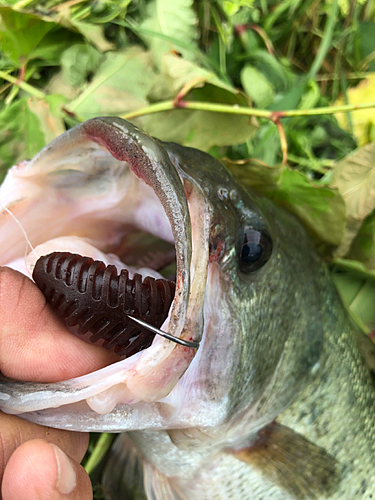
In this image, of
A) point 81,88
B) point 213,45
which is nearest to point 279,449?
point 81,88

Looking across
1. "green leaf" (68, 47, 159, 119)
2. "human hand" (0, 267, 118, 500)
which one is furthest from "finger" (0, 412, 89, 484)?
"green leaf" (68, 47, 159, 119)

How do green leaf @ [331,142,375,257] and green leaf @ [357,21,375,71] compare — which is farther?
green leaf @ [357,21,375,71]

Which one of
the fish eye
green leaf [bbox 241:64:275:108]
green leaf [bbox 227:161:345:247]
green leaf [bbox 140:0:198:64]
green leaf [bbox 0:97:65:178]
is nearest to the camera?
the fish eye

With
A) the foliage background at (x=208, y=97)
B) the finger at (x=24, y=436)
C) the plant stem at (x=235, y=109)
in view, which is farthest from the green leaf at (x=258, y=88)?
the finger at (x=24, y=436)

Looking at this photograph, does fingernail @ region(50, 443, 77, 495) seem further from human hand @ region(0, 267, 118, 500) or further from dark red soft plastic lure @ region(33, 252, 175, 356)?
dark red soft plastic lure @ region(33, 252, 175, 356)

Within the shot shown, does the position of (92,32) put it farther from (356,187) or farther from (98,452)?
(98,452)

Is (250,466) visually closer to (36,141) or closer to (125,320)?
(125,320)

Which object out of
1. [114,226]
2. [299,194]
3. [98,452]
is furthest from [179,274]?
[98,452]

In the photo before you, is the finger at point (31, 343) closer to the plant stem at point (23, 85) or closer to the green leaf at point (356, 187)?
the plant stem at point (23, 85)
